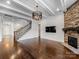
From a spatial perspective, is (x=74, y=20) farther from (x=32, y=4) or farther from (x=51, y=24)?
(x=51, y=24)

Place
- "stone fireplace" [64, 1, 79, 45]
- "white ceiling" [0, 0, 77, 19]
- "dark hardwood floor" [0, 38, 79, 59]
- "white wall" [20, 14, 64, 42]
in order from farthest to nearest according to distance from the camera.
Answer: "white wall" [20, 14, 64, 42] → "stone fireplace" [64, 1, 79, 45] → "white ceiling" [0, 0, 77, 19] → "dark hardwood floor" [0, 38, 79, 59]

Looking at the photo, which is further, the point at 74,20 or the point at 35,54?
the point at 74,20

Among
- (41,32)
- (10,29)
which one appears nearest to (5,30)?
(10,29)

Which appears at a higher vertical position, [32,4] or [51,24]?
[32,4]

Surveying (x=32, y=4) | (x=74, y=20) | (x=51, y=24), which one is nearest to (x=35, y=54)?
(x=32, y=4)

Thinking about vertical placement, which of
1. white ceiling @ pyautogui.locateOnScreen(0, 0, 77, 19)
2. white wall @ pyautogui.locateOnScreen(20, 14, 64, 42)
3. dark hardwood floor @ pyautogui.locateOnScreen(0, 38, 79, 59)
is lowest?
dark hardwood floor @ pyautogui.locateOnScreen(0, 38, 79, 59)

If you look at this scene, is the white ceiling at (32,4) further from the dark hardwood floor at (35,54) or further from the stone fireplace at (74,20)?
the dark hardwood floor at (35,54)

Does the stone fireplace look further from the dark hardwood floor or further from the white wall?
the white wall

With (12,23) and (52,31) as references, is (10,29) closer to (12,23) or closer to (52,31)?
(12,23)

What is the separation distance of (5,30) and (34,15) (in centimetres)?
1081

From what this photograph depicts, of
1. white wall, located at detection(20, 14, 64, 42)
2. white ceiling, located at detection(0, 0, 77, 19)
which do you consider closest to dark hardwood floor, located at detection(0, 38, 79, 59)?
white ceiling, located at detection(0, 0, 77, 19)

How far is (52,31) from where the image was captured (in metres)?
10.1

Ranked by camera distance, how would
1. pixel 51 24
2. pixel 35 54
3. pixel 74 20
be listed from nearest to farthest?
pixel 35 54 < pixel 74 20 < pixel 51 24

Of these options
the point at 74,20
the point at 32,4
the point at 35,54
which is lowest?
the point at 35,54
